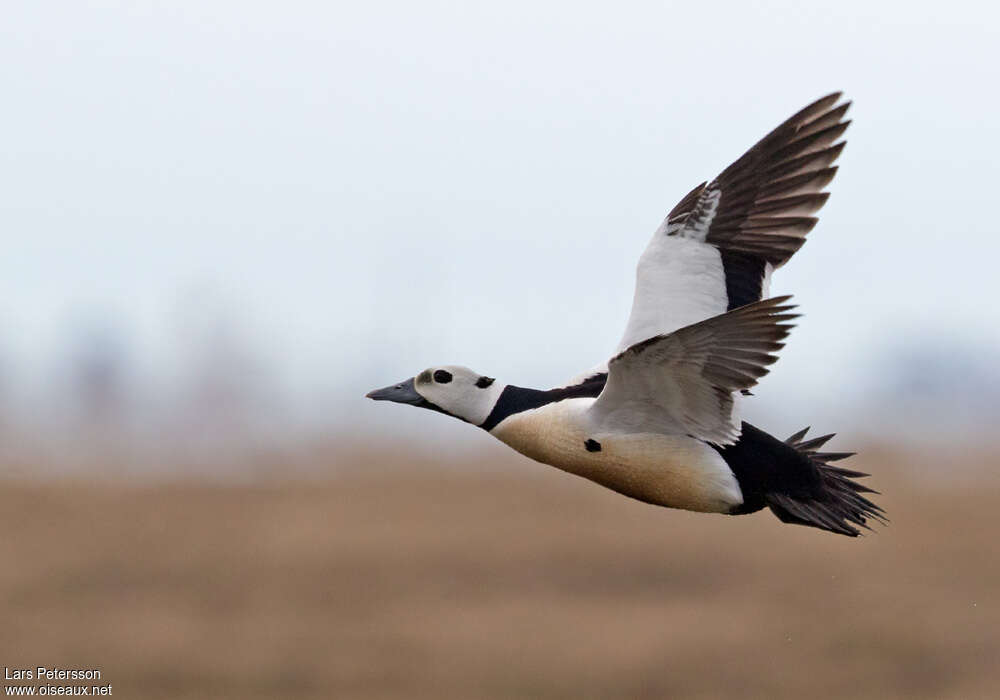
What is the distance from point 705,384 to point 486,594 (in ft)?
33.7

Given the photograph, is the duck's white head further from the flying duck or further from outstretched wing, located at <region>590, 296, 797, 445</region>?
outstretched wing, located at <region>590, 296, 797, 445</region>

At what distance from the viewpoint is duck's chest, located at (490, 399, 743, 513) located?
5.33 meters

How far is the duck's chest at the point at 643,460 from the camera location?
5.33 metres

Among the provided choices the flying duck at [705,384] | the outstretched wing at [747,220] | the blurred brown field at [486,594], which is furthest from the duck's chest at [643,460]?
the blurred brown field at [486,594]

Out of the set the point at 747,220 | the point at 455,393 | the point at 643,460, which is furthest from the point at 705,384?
the point at 747,220

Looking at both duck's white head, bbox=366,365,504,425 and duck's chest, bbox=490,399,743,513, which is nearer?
duck's chest, bbox=490,399,743,513

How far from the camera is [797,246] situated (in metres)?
6.23

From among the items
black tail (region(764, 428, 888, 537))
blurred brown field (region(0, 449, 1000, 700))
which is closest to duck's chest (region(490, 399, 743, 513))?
black tail (region(764, 428, 888, 537))

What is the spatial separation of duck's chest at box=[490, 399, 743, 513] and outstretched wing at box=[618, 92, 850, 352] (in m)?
0.73

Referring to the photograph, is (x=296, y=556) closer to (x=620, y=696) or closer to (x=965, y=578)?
(x=620, y=696)

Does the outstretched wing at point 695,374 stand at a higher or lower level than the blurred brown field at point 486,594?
higher

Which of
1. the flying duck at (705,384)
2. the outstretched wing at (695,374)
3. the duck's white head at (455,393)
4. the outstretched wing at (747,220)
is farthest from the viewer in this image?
the outstretched wing at (747,220)

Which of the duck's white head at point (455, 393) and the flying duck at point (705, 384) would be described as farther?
the duck's white head at point (455, 393)

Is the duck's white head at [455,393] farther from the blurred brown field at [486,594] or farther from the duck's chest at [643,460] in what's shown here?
the blurred brown field at [486,594]
